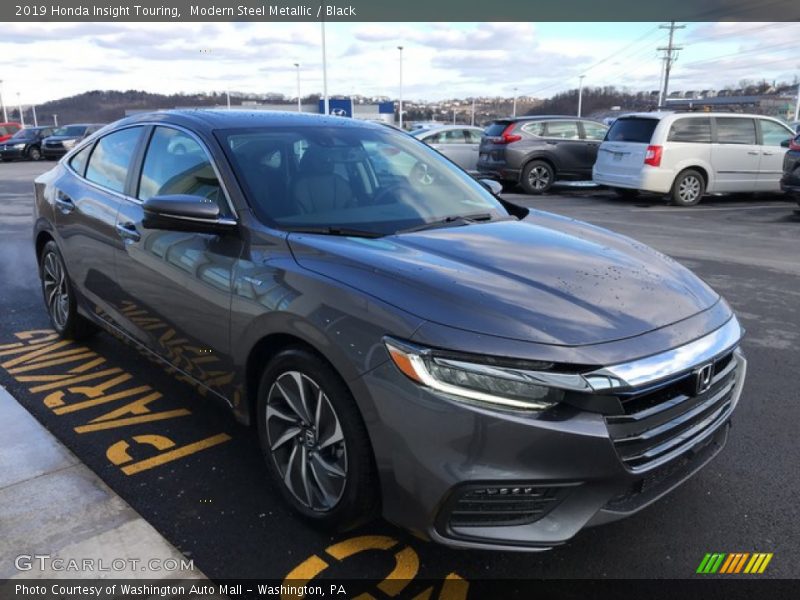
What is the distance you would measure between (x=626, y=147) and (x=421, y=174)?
10385mm

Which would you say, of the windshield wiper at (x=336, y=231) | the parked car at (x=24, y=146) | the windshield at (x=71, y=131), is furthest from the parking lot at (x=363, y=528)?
the windshield at (x=71, y=131)

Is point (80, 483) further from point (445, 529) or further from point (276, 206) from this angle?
point (445, 529)

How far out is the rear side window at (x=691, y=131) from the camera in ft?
40.9

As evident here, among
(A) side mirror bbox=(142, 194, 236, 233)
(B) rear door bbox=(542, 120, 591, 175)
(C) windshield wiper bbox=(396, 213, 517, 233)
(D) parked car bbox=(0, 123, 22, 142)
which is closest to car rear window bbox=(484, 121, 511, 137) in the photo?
(B) rear door bbox=(542, 120, 591, 175)

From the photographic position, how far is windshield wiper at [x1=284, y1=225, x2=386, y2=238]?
2.87 metres

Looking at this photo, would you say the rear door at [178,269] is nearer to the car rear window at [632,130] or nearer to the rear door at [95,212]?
the rear door at [95,212]

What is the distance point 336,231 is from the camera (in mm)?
2910

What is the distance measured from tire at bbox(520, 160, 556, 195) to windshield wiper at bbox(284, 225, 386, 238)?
12590 mm

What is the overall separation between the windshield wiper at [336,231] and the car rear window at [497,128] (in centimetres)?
1264

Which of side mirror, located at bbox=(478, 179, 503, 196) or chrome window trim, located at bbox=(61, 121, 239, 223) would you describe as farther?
side mirror, located at bbox=(478, 179, 503, 196)

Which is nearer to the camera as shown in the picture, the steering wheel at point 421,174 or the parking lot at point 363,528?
the parking lot at point 363,528

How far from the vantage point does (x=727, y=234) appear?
31.9 ft

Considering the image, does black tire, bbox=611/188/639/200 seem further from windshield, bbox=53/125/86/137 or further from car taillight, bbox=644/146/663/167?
windshield, bbox=53/125/86/137

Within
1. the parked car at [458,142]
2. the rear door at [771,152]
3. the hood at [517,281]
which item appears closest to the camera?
the hood at [517,281]
